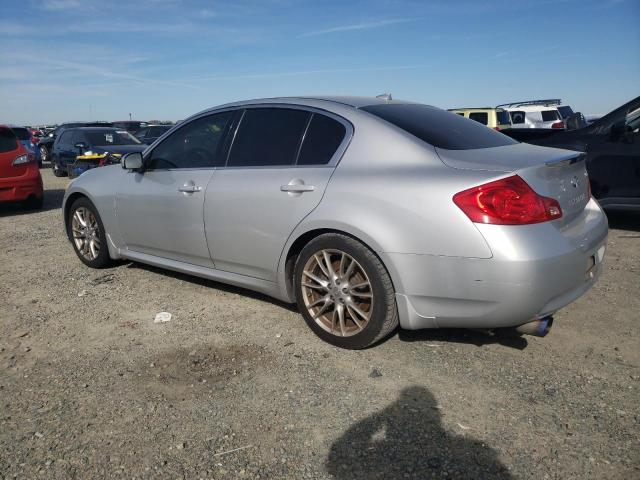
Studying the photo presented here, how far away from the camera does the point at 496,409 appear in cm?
266

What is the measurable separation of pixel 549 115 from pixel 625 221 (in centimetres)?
1486

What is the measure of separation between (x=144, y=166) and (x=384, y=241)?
248cm

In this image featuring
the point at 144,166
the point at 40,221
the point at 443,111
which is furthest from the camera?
the point at 40,221

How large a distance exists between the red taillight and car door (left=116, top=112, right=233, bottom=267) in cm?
203

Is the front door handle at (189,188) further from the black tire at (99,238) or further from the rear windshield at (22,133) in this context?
the rear windshield at (22,133)

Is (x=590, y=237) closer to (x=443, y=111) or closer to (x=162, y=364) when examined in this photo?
(x=443, y=111)

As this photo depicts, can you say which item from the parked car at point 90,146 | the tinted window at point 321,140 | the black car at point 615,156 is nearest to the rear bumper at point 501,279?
the tinted window at point 321,140

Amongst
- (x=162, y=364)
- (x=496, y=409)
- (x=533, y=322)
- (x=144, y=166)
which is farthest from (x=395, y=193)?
(x=144, y=166)

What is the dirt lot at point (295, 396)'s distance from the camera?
2.30 m

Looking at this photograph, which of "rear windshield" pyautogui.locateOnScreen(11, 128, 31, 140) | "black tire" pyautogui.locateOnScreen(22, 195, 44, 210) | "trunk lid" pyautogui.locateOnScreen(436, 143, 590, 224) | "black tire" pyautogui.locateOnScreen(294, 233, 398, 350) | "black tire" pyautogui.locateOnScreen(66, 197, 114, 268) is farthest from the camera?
"rear windshield" pyautogui.locateOnScreen(11, 128, 31, 140)

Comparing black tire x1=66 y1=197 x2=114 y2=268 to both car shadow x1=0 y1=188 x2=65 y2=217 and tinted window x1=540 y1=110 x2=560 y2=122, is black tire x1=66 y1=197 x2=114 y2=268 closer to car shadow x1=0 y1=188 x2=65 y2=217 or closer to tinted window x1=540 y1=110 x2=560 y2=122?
car shadow x1=0 y1=188 x2=65 y2=217

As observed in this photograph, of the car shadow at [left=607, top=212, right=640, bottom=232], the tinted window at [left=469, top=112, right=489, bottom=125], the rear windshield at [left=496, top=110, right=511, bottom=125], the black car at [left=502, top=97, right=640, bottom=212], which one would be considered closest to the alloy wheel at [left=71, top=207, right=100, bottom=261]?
the black car at [left=502, top=97, right=640, bottom=212]

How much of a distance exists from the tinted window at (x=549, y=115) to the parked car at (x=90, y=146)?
1515 cm

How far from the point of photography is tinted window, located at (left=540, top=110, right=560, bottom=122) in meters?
20.3
